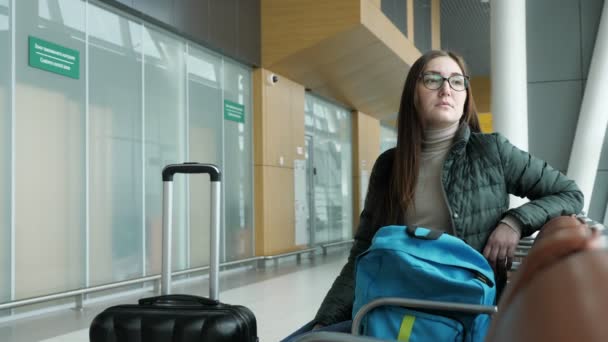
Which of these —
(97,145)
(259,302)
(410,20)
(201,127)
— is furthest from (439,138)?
(410,20)

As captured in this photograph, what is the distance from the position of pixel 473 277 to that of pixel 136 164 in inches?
→ 244

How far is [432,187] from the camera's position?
1.93m

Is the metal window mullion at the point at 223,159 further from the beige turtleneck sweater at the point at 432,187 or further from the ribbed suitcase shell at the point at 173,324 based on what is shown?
the beige turtleneck sweater at the point at 432,187

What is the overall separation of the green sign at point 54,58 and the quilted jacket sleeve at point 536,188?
5199mm

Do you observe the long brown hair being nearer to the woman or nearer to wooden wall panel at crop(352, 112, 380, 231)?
the woman

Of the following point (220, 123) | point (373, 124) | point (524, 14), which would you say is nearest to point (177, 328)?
point (524, 14)

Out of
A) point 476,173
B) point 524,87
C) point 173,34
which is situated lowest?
point 476,173

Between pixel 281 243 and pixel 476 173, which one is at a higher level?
pixel 476 173

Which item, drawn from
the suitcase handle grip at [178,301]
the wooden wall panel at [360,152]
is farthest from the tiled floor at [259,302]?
the wooden wall panel at [360,152]

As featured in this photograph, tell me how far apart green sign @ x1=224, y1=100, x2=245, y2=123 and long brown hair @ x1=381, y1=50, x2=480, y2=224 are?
7578 millimetres

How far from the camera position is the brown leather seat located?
0.29 metres

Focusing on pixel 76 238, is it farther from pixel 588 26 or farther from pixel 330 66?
pixel 330 66

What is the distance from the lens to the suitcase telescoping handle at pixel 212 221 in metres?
2.83

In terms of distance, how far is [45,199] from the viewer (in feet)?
19.3
